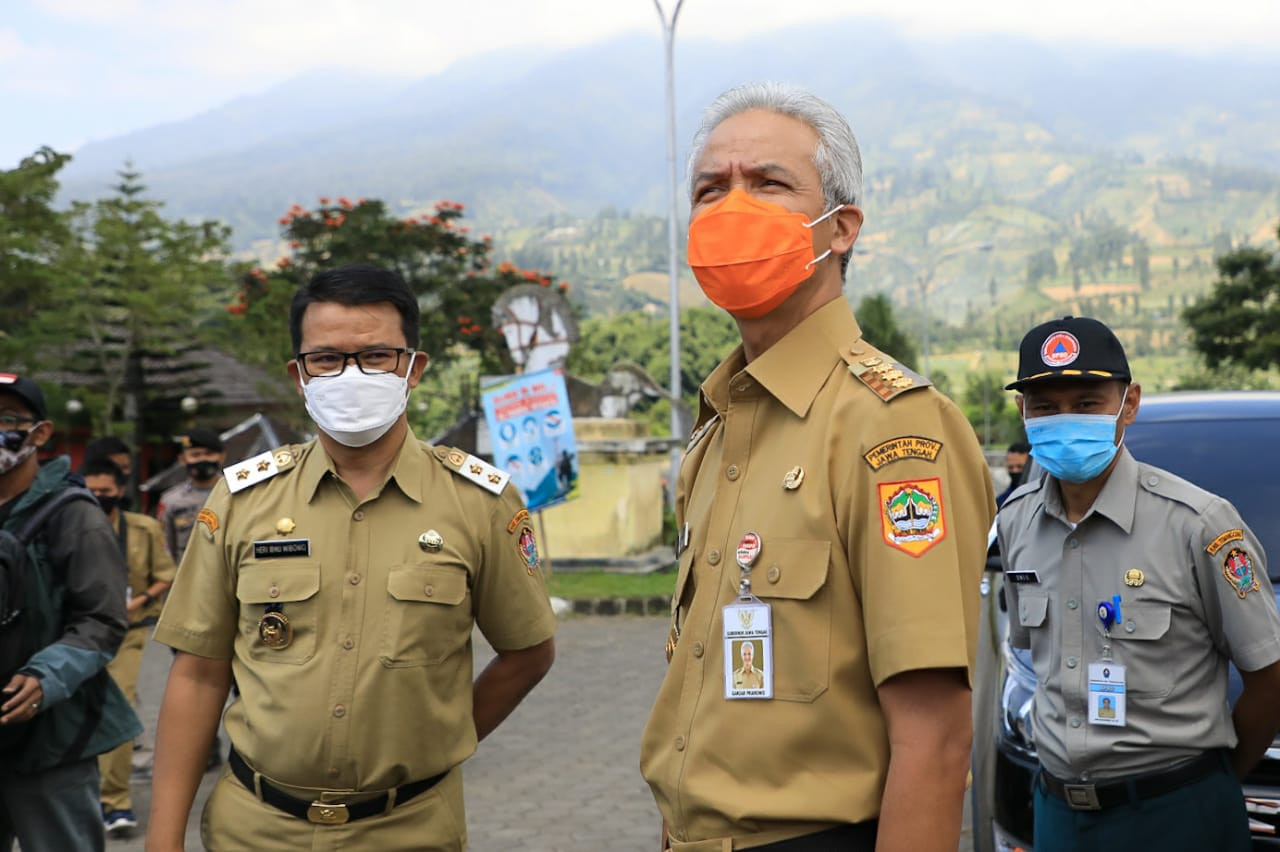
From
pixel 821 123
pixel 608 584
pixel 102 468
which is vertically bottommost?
pixel 608 584

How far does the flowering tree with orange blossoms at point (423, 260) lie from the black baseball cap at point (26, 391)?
29.8 metres

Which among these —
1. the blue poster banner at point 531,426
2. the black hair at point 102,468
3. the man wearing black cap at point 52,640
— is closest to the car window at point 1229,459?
the man wearing black cap at point 52,640

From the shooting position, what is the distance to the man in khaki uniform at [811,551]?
81.7 inches

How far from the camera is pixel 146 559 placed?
8.17m

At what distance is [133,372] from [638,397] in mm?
14263

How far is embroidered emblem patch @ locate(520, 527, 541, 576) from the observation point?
3.53 meters

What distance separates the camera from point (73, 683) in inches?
170

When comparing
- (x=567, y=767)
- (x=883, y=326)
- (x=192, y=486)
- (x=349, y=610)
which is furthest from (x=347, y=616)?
(x=883, y=326)

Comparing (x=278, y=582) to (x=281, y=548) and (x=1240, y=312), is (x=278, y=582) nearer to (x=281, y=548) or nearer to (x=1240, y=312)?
(x=281, y=548)

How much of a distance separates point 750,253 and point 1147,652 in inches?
70.8

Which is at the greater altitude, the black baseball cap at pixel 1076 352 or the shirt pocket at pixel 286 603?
the black baseball cap at pixel 1076 352

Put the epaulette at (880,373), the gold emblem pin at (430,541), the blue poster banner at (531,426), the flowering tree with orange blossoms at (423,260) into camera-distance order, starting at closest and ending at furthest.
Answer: the epaulette at (880,373), the gold emblem pin at (430,541), the blue poster banner at (531,426), the flowering tree with orange blossoms at (423,260)

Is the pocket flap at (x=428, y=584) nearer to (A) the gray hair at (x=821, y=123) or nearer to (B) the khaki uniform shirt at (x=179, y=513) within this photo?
(A) the gray hair at (x=821, y=123)

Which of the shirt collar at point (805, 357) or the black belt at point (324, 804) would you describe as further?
the black belt at point (324, 804)
